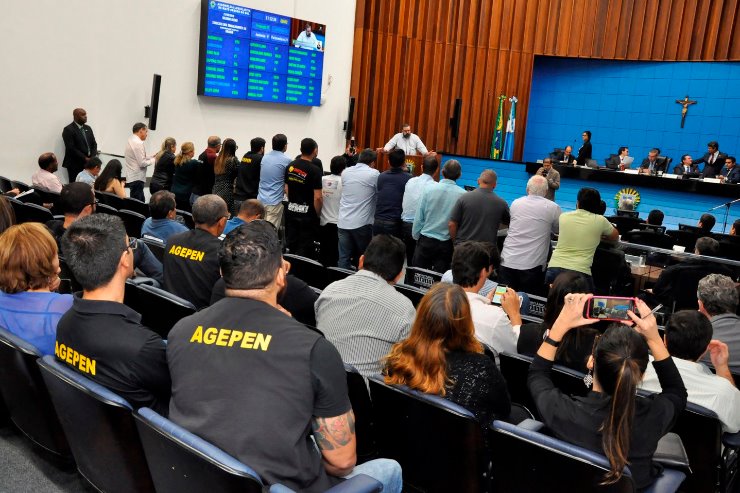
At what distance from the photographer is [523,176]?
13180 mm

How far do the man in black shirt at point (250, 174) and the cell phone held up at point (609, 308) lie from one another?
544 centimetres

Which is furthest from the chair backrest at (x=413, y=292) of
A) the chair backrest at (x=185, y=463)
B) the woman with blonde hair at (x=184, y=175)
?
the woman with blonde hair at (x=184, y=175)

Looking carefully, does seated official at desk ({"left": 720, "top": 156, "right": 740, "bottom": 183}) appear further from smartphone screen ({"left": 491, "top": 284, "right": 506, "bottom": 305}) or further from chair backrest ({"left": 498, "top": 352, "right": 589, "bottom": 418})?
chair backrest ({"left": 498, "top": 352, "right": 589, "bottom": 418})

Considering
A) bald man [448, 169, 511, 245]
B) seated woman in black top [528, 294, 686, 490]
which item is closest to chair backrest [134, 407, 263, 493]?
seated woman in black top [528, 294, 686, 490]

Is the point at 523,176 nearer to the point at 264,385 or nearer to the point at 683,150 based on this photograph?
the point at 683,150

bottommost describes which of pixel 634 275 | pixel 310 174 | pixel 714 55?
pixel 634 275

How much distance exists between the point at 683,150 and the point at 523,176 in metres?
3.82

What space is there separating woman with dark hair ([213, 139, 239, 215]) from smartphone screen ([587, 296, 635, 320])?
222 inches

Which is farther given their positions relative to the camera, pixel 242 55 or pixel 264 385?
pixel 242 55

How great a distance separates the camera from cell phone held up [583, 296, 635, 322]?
241 cm

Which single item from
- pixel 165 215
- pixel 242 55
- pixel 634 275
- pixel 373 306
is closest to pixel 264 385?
pixel 373 306

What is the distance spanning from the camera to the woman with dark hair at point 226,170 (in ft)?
24.5

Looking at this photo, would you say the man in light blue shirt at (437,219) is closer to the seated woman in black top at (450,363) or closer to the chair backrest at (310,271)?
the chair backrest at (310,271)

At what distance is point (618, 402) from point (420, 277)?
114 inches
